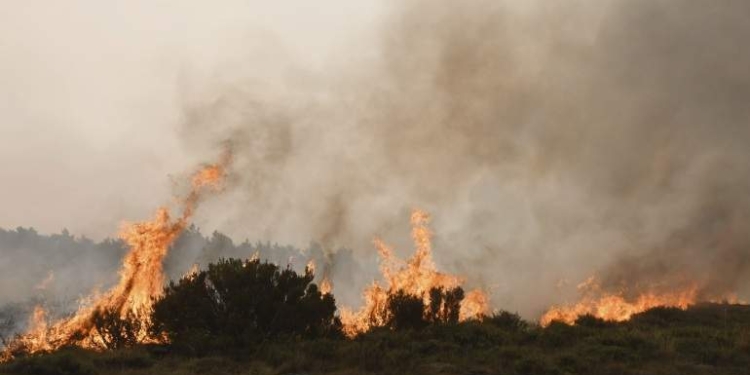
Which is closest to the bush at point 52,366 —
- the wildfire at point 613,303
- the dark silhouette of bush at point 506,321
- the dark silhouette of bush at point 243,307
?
the dark silhouette of bush at point 243,307

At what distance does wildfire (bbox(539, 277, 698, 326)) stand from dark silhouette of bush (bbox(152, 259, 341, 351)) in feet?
57.2

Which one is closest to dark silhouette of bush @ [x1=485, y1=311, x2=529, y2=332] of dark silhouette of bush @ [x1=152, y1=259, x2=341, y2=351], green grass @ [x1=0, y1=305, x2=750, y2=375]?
green grass @ [x1=0, y1=305, x2=750, y2=375]

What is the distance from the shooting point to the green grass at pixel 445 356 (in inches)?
437

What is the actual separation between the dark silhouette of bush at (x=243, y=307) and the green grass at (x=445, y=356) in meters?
0.94

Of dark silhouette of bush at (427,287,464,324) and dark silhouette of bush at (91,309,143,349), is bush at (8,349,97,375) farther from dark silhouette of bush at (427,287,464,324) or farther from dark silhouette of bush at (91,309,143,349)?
dark silhouette of bush at (427,287,464,324)

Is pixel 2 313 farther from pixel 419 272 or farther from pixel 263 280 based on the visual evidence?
pixel 263 280

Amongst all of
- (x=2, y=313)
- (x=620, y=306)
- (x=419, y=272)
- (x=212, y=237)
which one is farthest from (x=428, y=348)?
(x=212, y=237)

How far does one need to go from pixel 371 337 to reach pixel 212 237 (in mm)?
132159

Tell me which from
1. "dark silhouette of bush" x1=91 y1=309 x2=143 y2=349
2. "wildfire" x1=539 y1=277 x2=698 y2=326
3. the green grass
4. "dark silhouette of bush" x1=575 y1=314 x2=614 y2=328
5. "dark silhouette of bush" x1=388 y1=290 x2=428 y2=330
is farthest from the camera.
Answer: "wildfire" x1=539 y1=277 x2=698 y2=326

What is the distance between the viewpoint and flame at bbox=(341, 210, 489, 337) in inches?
861

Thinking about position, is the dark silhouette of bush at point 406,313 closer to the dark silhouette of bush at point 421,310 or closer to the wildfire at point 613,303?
the dark silhouette of bush at point 421,310

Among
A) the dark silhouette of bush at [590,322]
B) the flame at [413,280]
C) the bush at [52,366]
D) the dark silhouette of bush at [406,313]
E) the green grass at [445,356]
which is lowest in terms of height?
the bush at [52,366]

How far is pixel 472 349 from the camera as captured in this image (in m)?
14.0

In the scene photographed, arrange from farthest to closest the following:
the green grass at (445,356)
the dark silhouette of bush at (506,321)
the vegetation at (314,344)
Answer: the dark silhouette of bush at (506,321) → the vegetation at (314,344) → the green grass at (445,356)
